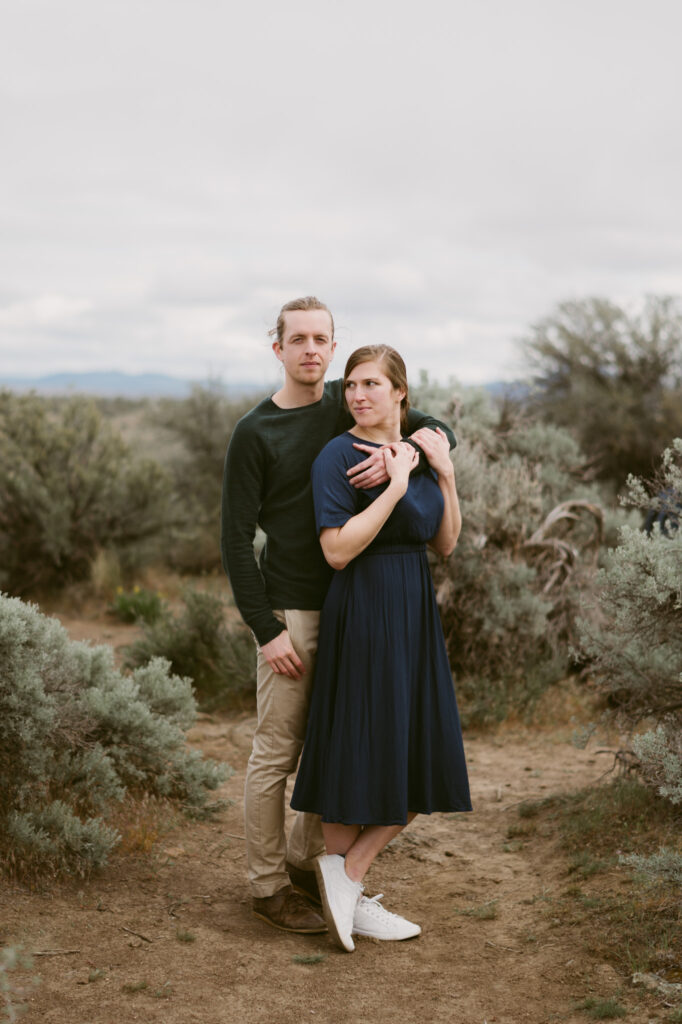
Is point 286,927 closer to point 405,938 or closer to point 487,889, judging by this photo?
point 405,938

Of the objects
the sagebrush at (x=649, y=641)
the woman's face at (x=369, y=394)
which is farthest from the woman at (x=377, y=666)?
the sagebrush at (x=649, y=641)

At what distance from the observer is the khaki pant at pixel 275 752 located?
3.67 metres

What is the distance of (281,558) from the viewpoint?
145 inches

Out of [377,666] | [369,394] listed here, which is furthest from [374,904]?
[369,394]

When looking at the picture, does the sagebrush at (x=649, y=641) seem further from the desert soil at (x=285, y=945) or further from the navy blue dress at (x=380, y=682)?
the navy blue dress at (x=380, y=682)

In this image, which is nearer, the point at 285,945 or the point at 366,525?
the point at 366,525

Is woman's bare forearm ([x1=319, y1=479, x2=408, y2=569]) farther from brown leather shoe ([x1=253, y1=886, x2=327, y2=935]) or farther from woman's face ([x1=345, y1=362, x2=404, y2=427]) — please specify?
brown leather shoe ([x1=253, y1=886, x2=327, y2=935])

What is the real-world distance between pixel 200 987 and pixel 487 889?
4.87ft

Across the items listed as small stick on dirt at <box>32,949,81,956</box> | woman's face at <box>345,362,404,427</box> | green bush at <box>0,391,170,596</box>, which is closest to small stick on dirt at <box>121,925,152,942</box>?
small stick on dirt at <box>32,949,81,956</box>

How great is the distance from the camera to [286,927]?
3.72m

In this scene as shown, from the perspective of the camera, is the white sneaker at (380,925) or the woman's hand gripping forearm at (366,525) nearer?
the woman's hand gripping forearm at (366,525)

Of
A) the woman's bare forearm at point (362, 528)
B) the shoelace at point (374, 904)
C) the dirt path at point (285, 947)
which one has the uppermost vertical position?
the woman's bare forearm at point (362, 528)

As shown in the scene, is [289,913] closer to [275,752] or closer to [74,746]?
[275,752]

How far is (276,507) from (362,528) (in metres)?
0.50
